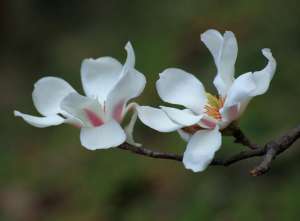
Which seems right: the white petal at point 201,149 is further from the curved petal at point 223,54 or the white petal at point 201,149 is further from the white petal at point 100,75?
the white petal at point 100,75

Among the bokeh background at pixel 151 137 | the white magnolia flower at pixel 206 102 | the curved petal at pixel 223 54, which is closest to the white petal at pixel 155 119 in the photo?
the white magnolia flower at pixel 206 102

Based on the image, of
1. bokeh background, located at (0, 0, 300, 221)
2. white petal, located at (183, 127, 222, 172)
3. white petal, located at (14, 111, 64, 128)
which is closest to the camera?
white petal, located at (183, 127, 222, 172)

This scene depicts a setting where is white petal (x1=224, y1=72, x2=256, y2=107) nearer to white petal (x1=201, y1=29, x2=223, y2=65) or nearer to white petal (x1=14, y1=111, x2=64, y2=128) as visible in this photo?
white petal (x1=201, y1=29, x2=223, y2=65)

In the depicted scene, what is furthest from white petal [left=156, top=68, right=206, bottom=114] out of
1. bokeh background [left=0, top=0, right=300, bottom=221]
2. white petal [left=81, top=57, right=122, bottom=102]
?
bokeh background [left=0, top=0, right=300, bottom=221]

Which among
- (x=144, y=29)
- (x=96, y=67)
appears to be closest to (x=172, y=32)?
(x=144, y=29)

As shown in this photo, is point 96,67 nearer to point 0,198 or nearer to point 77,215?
point 77,215

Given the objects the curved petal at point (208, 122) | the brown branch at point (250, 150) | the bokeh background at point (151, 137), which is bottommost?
the bokeh background at point (151, 137)
